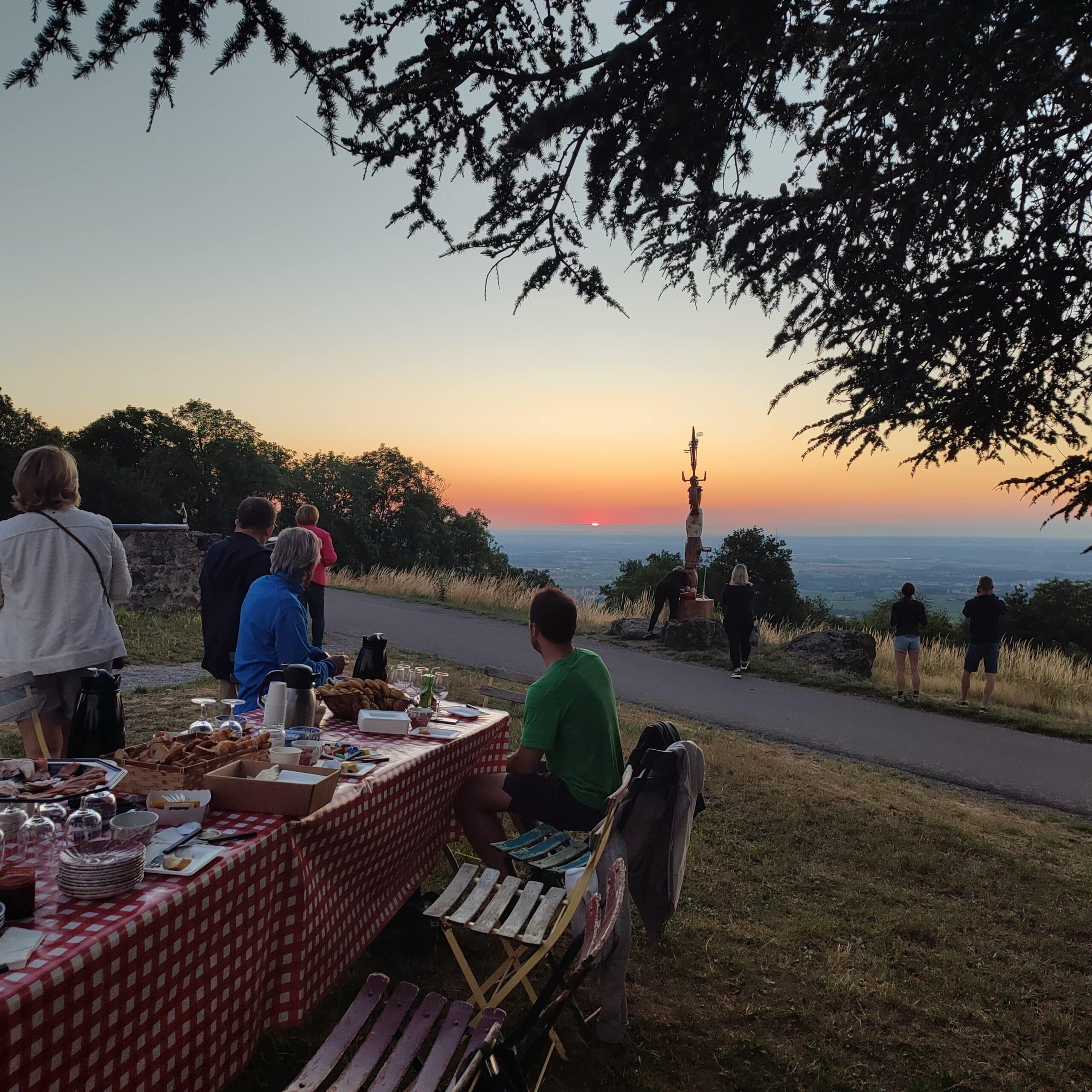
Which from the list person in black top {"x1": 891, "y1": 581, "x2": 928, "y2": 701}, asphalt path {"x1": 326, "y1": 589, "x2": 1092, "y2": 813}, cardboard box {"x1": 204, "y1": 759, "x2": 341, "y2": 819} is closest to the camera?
cardboard box {"x1": 204, "y1": 759, "x2": 341, "y2": 819}

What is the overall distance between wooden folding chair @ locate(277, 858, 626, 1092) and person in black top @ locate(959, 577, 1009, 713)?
11.0 meters

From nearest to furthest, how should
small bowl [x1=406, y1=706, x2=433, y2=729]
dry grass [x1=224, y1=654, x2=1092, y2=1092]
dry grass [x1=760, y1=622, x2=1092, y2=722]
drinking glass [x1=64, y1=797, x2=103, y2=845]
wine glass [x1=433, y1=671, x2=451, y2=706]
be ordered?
1. drinking glass [x1=64, y1=797, x2=103, y2=845]
2. dry grass [x1=224, y1=654, x2=1092, y2=1092]
3. small bowl [x1=406, y1=706, x2=433, y2=729]
4. wine glass [x1=433, y1=671, x2=451, y2=706]
5. dry grass [x1=760, y1=622, x2=1092, y2=722]

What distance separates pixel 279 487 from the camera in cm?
5056

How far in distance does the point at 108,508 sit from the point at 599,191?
4577 centimetres

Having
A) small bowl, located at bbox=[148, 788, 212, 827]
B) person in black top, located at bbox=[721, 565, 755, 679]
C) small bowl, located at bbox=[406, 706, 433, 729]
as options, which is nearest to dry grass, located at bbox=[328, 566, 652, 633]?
person in black top, located at bbox=[721, 565, 755, 679]

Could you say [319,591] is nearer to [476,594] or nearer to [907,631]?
[907,631]

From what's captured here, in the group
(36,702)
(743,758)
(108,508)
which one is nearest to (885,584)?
(108,508)

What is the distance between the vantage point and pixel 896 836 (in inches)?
241

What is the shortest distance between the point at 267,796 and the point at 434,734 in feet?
4.85

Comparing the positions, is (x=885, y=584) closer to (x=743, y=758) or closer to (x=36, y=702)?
(x=743, y=758)

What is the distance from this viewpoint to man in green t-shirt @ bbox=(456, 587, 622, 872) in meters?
3.79

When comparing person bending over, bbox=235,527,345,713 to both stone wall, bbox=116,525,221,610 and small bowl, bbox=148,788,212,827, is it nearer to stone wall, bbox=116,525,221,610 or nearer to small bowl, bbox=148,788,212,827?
small bowl, bbox=148,788,212,827

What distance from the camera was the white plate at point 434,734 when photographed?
3.96 metres

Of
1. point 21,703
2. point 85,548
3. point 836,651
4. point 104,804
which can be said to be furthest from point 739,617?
point 104,804
